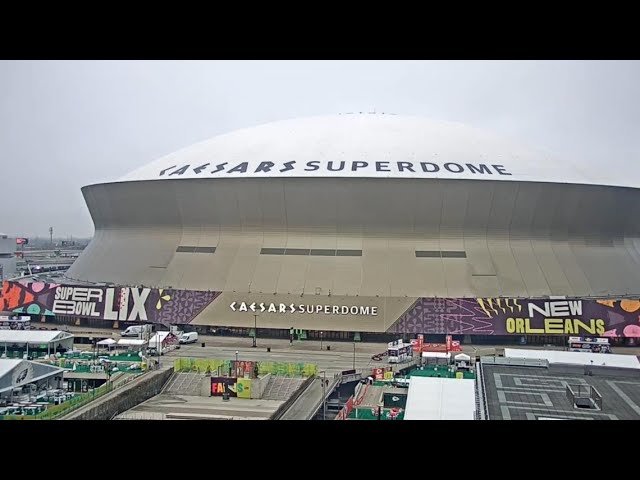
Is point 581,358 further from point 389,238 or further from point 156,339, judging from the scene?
point 156,339

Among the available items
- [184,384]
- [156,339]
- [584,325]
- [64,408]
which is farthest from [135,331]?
[584,325]

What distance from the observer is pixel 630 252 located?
34.3 meters

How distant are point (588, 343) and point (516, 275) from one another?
17.0ft

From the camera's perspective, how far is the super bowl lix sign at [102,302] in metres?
29.4

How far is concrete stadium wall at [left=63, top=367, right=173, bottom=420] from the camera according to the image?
1515cm

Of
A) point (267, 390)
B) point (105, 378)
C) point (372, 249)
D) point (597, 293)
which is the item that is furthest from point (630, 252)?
point (105, 378)

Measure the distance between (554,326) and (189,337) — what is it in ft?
53.3

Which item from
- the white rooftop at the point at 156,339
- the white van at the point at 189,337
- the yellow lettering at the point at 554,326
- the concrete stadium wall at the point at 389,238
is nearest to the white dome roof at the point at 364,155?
the concrete stadium wall at the point at 389,238

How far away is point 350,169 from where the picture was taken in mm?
31000

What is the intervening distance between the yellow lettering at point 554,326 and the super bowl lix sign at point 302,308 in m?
7.43

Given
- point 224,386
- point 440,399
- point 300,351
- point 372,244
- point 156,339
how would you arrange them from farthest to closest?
point 372,244 < point 156,339 < point 300,351 < point 224,386 < point 440,399

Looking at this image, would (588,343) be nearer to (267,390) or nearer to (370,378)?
(370,378)

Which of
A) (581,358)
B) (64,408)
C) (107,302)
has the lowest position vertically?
(64,408)

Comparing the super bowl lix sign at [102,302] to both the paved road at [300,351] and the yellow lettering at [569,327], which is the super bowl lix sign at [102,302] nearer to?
the paved road at [300,351]
